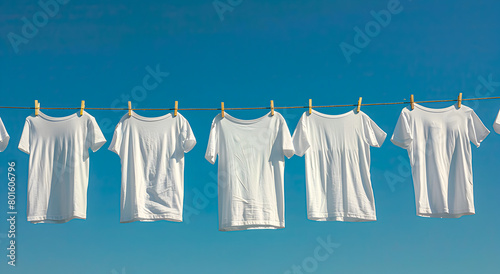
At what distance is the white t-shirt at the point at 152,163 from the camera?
9133mm

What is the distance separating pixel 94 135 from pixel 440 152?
5.73 meters

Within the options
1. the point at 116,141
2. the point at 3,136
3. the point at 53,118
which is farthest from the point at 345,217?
the point at 3,136

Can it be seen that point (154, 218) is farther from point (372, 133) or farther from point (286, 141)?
point (372, 133)

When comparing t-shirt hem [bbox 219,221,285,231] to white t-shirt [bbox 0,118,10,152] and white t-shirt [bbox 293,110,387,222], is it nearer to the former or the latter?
white t-shirt [bbox 293,110,387,222]

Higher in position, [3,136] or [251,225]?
[3,136]

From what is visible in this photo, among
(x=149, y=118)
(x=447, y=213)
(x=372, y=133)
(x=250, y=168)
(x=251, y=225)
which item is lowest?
(x=251, y=225)

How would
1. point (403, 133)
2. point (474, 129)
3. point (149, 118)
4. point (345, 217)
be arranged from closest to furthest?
point (345, 217), point (403, 133), point (474, 129), point (149, 118)

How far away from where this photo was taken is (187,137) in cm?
934

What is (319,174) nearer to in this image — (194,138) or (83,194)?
(194,138)

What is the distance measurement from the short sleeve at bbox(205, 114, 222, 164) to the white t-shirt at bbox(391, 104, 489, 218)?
2.90 meters

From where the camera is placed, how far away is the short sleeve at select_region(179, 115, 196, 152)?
930 centimetres

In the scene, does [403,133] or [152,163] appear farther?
[152,163]

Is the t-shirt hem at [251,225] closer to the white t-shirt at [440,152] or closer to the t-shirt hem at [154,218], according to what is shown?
the t-shirt hem at [154,218]

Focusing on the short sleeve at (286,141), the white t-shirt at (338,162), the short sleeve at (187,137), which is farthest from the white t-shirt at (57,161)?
the white t-shirt at (338,162)
